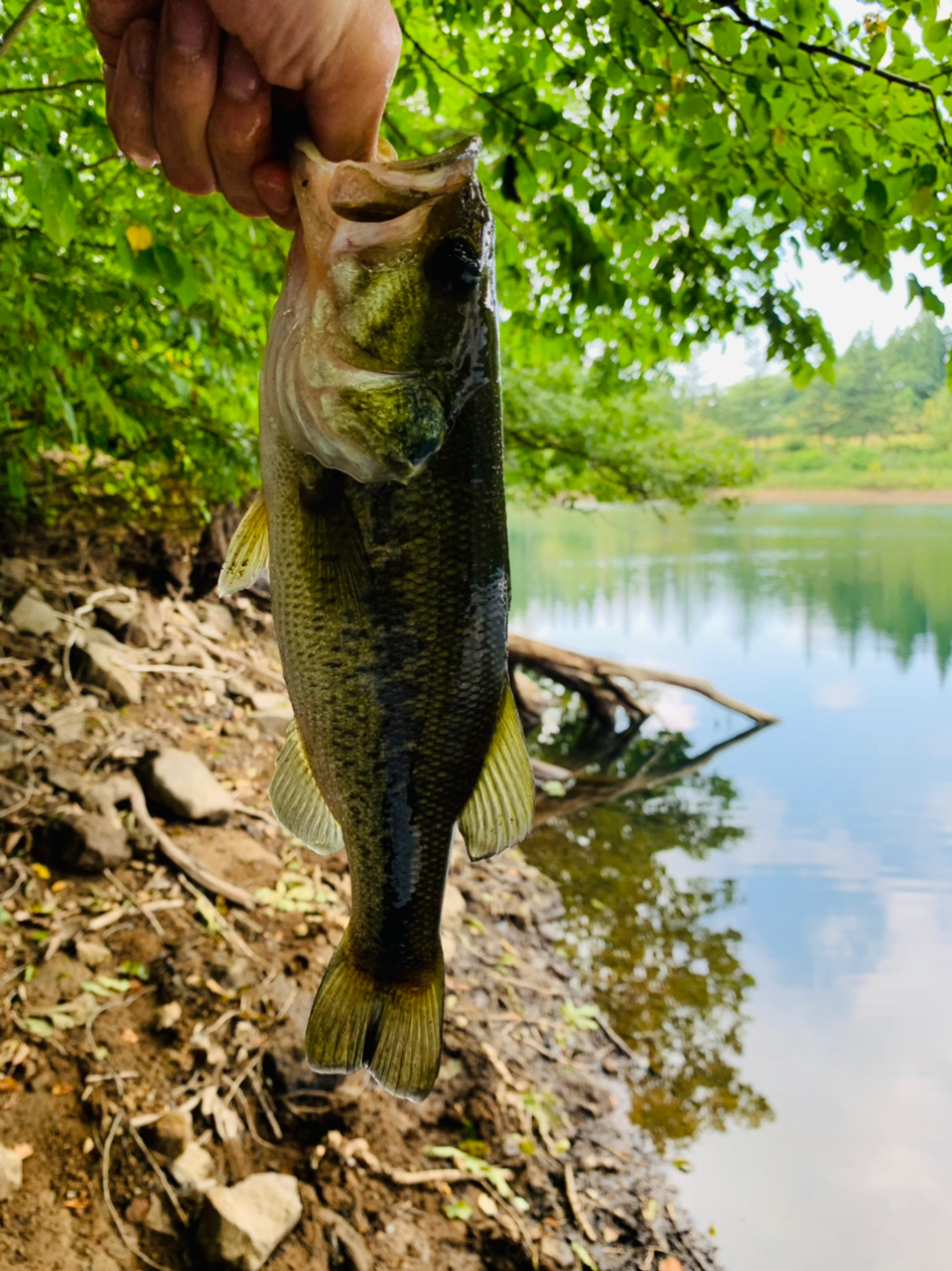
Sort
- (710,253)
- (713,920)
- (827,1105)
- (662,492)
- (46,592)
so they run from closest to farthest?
(710,253) → (827,1105) → (46,592) → (713,920) → (662,492)

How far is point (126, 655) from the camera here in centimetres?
764

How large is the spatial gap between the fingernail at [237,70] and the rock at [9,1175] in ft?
11.8

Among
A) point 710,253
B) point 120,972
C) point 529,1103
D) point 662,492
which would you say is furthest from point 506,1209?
point 662,492

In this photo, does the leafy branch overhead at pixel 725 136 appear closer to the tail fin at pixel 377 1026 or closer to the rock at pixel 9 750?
the tail fin at pixel 377 1026

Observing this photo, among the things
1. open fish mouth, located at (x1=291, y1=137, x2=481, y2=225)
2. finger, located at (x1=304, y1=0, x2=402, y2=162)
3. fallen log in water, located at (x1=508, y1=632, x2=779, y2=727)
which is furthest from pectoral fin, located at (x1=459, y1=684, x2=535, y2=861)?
fallen log in water, located at (x1=508, y1=632, x2=779, y2=727)

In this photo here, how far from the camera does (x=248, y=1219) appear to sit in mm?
3422

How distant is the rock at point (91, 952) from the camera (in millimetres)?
4461

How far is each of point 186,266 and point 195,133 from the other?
6.14 feet

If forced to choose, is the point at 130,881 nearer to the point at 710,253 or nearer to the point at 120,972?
the point at 120,972

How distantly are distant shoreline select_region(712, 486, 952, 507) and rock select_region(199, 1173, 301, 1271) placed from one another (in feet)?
141

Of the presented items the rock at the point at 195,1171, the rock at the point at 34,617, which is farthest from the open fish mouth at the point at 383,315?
the rock at the point at 34,617

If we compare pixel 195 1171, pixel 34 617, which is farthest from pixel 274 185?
pixel 34 617

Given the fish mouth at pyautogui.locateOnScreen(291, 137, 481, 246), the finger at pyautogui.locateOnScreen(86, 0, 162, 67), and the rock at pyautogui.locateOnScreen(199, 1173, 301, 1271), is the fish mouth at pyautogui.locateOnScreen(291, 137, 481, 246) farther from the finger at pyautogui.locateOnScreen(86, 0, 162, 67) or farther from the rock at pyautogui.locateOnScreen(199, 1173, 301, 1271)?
the rock at pyautogui.locateOnScreen(199, 1173, 301, 1271)

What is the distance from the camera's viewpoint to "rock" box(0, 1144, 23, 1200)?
3.29 meters
